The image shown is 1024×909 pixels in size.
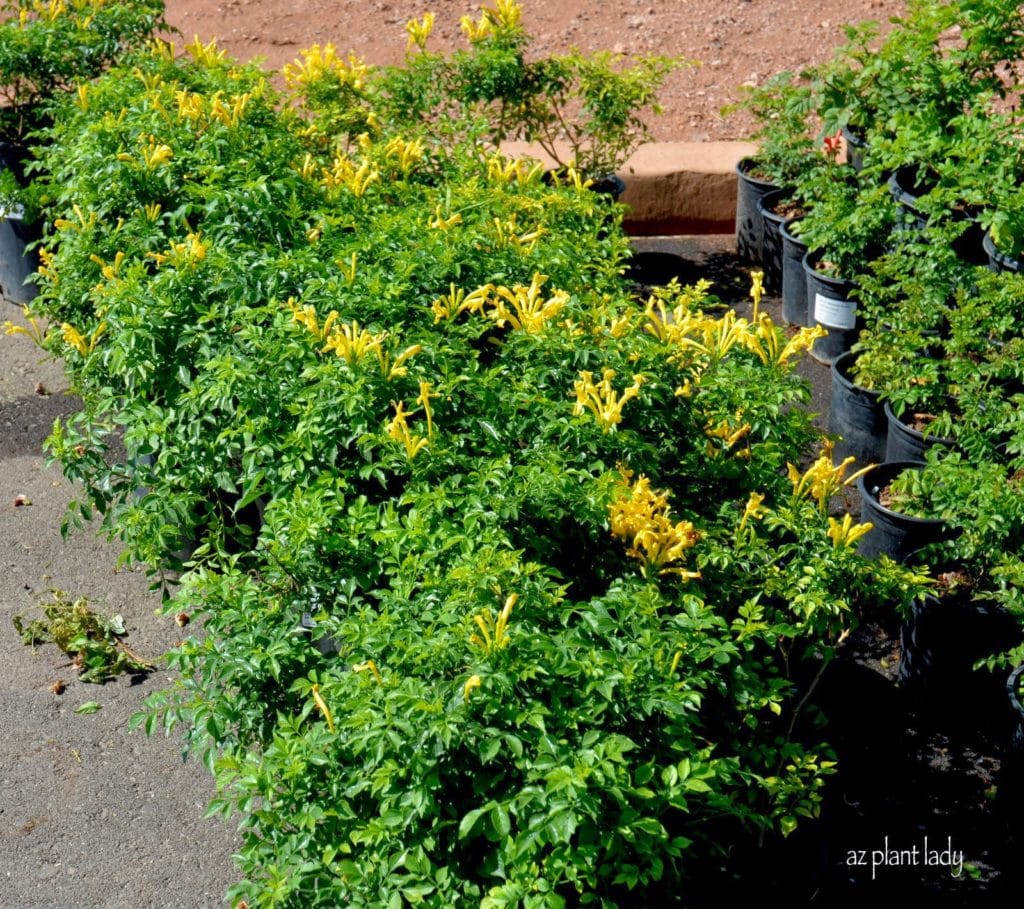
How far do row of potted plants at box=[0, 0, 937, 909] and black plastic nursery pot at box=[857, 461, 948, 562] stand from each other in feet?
2.39

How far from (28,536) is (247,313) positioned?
6.83ft

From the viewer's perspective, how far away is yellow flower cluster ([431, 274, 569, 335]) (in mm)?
3689

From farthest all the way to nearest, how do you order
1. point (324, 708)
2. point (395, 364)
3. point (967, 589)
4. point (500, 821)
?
point (967, 589) < point (395, 364) < point (324, 708) < point (500, 821)

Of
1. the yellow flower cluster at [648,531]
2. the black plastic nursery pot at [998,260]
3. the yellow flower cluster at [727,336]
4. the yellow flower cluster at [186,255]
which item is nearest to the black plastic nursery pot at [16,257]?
the yellow flower cluster at [186,255]

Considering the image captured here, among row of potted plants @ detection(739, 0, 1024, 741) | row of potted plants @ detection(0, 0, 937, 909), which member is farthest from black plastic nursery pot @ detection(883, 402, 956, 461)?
row of potted plants @ detection(0, 0, 937, 909)

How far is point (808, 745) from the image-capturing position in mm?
3803

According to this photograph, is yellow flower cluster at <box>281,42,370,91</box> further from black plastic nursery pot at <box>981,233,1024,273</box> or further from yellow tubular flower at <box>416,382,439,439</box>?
yellow tubular flower at <box>416,382,439,439</box>

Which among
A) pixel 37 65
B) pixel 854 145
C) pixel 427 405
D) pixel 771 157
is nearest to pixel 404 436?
pixel 427 405

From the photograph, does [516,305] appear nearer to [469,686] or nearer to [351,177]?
[351,177]

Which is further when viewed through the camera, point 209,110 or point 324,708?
point 209,110

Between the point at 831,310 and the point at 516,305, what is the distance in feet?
8.81

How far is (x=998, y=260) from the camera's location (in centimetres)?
553

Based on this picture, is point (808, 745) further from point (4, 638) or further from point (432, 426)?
point (4, 638)

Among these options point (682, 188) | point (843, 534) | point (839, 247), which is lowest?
point (682, 188)
